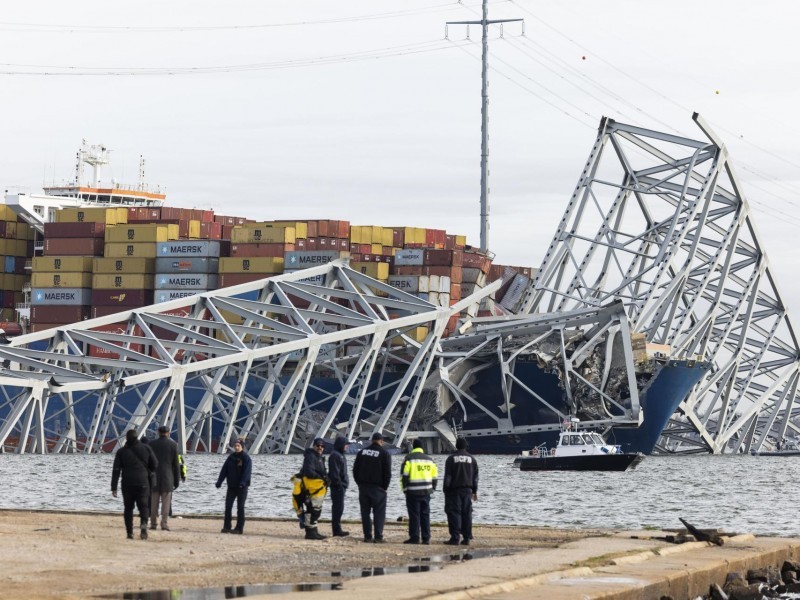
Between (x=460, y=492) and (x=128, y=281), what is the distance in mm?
79456

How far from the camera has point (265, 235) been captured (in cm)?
9562

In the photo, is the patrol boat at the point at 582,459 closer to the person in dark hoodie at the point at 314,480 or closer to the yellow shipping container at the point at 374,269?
Result: the yellow shipping container at the point at 374,269

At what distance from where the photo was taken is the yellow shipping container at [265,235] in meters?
95.4

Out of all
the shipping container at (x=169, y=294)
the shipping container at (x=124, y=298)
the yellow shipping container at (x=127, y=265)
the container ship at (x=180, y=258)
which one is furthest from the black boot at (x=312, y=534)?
the shipping container at (x=124, y=298)

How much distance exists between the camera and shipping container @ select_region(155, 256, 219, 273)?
96.1 m

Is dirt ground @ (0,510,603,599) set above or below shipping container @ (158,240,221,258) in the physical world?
below

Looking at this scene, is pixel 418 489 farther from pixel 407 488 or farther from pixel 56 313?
pixel 56 313

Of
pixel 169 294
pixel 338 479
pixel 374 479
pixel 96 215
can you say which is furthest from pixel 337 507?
pixel 96 215

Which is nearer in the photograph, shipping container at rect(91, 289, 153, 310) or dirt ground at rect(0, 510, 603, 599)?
dirt ground at rect(0, 510, 603, 599)

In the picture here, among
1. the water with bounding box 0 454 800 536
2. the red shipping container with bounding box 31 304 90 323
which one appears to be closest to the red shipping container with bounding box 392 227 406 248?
the red shipping container with bounding box 31 304 90 323

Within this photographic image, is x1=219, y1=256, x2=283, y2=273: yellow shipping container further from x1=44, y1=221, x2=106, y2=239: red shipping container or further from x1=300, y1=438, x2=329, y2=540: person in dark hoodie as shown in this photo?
x1=300, y1=438, x2=329, y2=540: person in dark hoodie

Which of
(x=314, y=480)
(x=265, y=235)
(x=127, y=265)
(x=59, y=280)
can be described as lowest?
(x=314, y=480)

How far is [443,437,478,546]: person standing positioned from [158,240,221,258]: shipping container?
77.3m

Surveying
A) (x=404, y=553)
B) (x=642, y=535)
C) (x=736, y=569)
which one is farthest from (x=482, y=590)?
(x=642, y=535)
